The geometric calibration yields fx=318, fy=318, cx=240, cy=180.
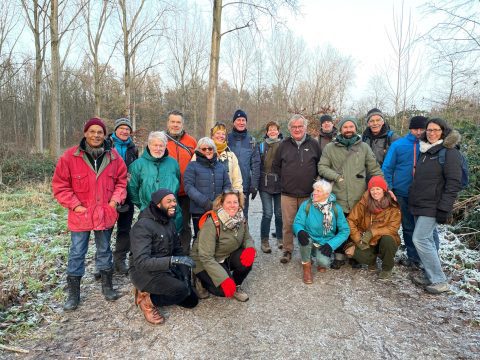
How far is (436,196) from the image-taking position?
370cm

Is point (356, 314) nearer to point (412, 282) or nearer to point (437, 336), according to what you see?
point (437, 336)

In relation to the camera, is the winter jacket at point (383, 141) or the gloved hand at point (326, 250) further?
the winter jacket at point (383, 141)

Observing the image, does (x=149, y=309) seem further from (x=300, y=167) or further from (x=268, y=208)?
(x=300, y=167)

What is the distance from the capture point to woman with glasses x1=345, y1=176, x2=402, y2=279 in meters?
4.00

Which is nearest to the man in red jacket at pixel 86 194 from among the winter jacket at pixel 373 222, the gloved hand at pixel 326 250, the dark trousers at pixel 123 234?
the dark trousers at pixel 123 234

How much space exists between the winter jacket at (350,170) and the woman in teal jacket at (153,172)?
2.04 m

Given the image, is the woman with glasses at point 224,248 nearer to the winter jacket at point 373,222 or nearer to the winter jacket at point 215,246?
the winter jacket at point 215,246

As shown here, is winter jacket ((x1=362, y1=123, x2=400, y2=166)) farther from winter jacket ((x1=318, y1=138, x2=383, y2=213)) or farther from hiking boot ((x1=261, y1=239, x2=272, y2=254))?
hiking boot ((x1=261, y1=239, x2=272, y2=254))

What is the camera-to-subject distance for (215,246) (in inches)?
141

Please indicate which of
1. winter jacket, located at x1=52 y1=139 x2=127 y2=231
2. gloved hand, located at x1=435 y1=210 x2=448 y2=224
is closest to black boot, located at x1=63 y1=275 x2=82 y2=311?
winter jacket, located at x1=52 y1=139 x2=127 y2=231

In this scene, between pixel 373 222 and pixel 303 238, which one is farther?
pixel 373 222

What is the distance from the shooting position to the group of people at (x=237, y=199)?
337 cm

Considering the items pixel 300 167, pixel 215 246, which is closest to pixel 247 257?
pixel 215 246

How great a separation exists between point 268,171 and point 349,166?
132 cm
